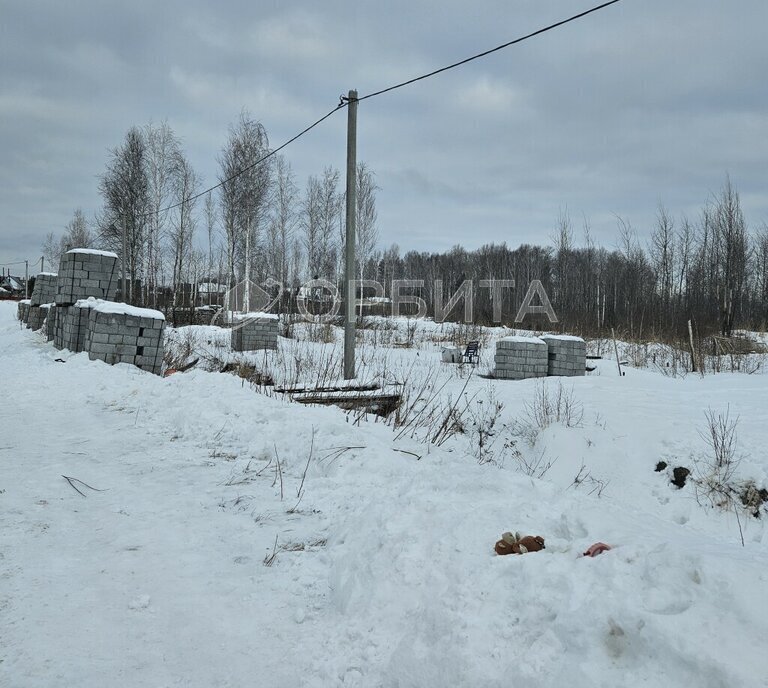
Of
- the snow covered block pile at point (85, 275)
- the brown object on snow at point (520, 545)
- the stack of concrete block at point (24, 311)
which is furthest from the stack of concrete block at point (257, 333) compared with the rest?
the stack of concrete block at point (24, 311)

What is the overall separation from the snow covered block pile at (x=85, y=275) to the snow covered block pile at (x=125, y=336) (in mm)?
2550

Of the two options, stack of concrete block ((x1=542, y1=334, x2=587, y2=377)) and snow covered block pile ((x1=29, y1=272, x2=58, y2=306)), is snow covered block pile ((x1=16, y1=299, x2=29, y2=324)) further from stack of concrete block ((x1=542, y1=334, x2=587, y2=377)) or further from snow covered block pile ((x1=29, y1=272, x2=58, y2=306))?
stack of concrete block ((x1=542, y1=334, x2=587, y2=377))

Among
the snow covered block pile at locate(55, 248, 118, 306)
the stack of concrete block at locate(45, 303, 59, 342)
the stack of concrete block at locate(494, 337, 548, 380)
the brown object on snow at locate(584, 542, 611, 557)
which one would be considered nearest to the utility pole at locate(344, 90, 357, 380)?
the stack of concrete block at locate(494, 337, 548, 380)

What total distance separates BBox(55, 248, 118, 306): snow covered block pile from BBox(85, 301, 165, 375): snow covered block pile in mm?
2550

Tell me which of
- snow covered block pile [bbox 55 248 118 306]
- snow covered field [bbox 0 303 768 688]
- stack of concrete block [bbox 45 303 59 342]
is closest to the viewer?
snow covered field [bbox 0 303 768 688]

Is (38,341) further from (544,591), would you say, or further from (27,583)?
(544,591)

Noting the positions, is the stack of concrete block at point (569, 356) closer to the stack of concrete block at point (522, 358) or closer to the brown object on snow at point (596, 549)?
the stack of concrete block at point (522, 358)

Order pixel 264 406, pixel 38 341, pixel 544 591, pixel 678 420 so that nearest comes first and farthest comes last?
pixel 544 591 → pixel 264 406 → pixel 678 420 → pixel 38 341

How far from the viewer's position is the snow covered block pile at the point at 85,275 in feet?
36.3

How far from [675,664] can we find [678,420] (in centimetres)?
675

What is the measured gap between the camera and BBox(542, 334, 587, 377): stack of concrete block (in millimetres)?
12141

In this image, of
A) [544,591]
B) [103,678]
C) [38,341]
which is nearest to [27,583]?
[103,678]

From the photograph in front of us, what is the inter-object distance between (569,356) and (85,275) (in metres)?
A: 12.1

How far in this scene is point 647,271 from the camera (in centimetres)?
3300
